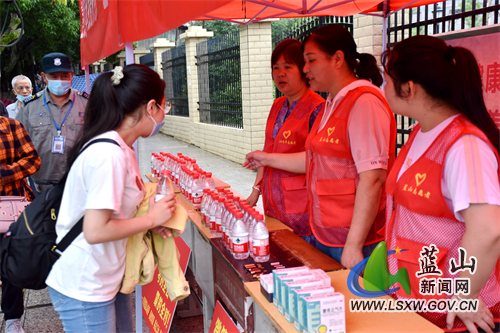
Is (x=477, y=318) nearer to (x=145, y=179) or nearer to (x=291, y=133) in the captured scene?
(x=291, y=133)

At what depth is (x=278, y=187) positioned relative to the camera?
10.1 feet

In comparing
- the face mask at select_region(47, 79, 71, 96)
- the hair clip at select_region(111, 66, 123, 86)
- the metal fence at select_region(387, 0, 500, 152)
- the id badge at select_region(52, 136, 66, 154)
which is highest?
the metal fence at select_region(387, 0, 500, 152)

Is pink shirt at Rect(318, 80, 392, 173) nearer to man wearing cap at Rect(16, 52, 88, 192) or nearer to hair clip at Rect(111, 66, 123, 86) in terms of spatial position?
hair clip at Rect(111, 66, 123, 86)

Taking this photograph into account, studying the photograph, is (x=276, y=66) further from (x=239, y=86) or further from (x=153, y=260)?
(x=239, y=86)

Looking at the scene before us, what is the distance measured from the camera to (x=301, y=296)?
5.04 feet

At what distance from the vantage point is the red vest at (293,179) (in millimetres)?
2990

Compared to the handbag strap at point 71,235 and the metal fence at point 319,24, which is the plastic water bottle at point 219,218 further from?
the metal fence at point 319,24

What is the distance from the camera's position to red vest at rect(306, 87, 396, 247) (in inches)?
92.0

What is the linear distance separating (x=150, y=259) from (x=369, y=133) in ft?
4.08

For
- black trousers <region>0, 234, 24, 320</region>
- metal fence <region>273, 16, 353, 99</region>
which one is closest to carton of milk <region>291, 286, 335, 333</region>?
black trousers <region>0, 234, 24, 320</region>

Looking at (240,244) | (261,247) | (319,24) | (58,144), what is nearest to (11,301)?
(58,144)

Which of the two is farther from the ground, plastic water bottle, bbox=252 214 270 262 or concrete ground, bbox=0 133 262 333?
plastic water bottle, bbox=252 214 270 262

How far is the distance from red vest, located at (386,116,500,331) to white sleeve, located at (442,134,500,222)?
28 millimetres

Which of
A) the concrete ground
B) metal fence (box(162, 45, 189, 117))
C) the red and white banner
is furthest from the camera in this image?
metal fence (box(162, 45, 189, 117))
